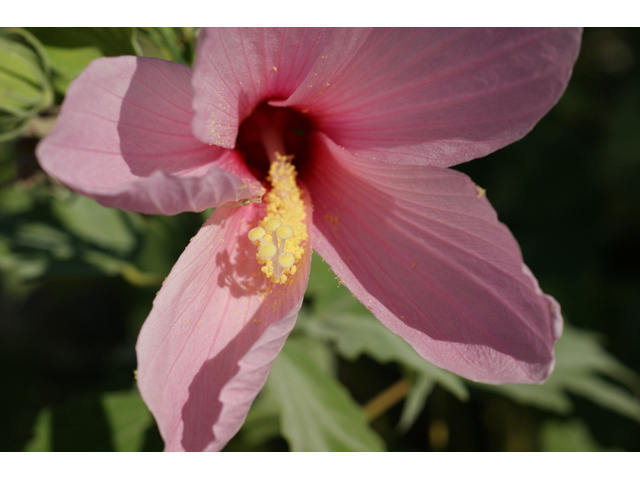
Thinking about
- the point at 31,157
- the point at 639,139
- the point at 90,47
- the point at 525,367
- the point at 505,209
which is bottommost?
the point at 505,209

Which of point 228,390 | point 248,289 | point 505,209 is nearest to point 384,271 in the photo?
point 248,289

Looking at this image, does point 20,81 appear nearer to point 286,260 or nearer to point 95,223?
point 286,260

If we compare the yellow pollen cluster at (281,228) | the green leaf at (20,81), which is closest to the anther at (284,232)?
the yellow pollen cluster at (281,228)

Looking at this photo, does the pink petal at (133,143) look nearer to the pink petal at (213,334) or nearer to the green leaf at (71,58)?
the pink petal at (213,334)

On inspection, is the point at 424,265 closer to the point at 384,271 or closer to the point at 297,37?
the point at 384,271

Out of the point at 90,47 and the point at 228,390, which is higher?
the point at 90,47

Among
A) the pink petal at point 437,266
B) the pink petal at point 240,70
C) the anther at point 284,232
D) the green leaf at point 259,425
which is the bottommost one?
the green leaf at point 259,425

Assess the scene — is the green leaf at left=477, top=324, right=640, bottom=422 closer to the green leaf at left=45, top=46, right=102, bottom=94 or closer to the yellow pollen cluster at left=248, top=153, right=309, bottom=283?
the yellow pollen cluster at left=248, top=153, right=309, bottom=283
